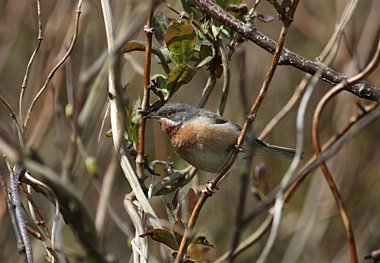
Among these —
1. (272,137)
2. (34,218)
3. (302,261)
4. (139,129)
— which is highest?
(139,129)

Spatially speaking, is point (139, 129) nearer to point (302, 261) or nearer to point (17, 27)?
point (17, 27)

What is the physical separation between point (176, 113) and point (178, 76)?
102 centimetres

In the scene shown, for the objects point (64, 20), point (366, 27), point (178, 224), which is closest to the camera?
point (178, 224)

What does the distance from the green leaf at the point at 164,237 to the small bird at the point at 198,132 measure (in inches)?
48.9

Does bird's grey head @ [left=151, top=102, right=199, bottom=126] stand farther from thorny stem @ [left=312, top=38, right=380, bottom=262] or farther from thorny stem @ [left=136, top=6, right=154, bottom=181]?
thorny stem @ [left=312, top=38, right=380, bottom=262]

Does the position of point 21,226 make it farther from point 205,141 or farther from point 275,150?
point 275,150

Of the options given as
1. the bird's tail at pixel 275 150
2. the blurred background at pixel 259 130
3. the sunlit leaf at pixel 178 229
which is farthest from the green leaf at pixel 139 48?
the blurred background at pixel 259 130

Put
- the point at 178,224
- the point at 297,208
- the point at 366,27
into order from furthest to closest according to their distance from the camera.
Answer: the point at 297,208
the point at 366,27
the point at 178,224

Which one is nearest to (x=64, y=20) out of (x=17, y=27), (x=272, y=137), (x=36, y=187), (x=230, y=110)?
(x=17, y=27)

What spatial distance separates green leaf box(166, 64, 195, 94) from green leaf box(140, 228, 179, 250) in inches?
26.9

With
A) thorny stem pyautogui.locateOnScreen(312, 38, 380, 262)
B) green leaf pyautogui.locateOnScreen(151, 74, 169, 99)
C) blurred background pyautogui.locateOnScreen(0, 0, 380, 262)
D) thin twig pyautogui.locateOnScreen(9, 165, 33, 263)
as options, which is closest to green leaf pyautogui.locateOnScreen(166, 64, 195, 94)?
green leaf pyautogui.locateOnScreen(151, 74, 169, 99)

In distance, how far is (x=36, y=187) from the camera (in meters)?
2.31

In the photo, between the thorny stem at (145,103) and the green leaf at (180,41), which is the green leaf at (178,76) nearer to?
the green leaf at (180,41)

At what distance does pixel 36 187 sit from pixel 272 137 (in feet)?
11.1
